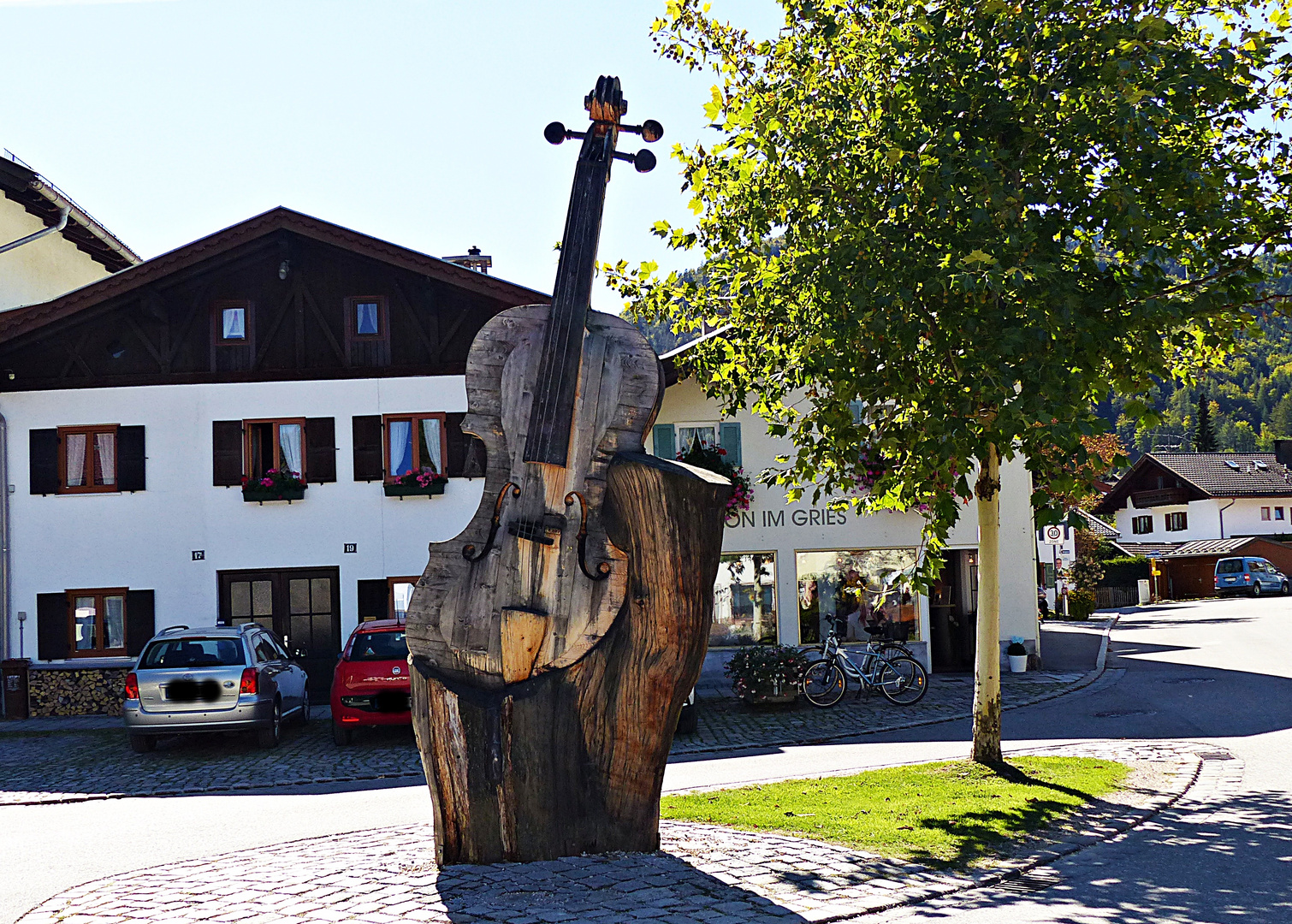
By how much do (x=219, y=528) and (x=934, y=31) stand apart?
16406 mm

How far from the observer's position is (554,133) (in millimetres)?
7160

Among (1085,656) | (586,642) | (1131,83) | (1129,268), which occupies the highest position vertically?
(1131,83)

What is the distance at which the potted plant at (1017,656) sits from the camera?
72.6ft

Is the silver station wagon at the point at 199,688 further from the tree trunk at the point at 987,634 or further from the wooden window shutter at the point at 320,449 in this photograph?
the tree trunk at the point at 987,634

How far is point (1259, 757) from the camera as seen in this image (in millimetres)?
12141

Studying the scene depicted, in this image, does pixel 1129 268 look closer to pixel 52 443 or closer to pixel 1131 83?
pixel 1131 83

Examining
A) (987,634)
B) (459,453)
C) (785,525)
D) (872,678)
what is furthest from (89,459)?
(987,634)

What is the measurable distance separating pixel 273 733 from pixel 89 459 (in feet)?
28.4

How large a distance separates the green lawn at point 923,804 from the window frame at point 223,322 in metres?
15.3

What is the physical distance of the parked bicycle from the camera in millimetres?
18281

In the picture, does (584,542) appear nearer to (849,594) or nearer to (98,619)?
(849,594)

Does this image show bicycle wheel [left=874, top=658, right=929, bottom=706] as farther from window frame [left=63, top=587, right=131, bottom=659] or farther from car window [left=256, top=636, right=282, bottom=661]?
window frame [left=63, top=587, right=131, bottom=659]

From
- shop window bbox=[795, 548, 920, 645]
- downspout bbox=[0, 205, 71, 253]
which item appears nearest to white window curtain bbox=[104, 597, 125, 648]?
downspout bbox=[0, 205, 71, 253]

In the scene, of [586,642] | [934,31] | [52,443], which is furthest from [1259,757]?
[52,443]
